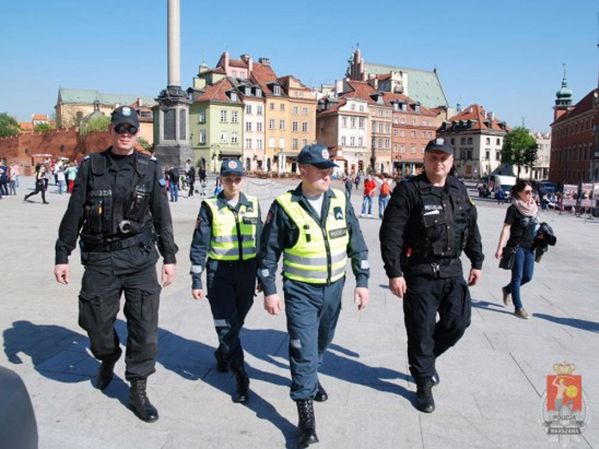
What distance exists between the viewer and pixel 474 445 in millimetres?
3600

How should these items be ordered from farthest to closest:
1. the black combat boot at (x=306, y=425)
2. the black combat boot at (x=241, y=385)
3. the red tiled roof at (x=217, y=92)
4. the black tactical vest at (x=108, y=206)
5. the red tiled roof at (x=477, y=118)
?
the red tiled roof at (x=477, y=118), the red tiled roof at (x=217, y=92), the black combat boot at (x=241, y=385), the black tactical vest at (x=108, y=206), the black combat boot at (x=306, y=425)

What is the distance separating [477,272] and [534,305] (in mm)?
3628

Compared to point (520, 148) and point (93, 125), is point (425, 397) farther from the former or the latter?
point (520, 148)

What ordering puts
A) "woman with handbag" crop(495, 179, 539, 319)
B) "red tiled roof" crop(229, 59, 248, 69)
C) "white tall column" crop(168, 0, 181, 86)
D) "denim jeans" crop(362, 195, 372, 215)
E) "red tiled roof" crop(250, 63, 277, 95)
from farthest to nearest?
"red tiled roof" crop(229, 59, 248, 69) < "red tiled roof" crop(250, 63, 277, 95) < "white tall column" crop(168, 0, 181, 86) < "denim jeans" crop(362, 195, 372, 215) < "woman with handbag" crop(495, 179, 539, 319)

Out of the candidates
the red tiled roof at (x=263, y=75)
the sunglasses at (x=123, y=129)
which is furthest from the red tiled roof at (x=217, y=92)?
the sunglasses at (x=123, y=129)

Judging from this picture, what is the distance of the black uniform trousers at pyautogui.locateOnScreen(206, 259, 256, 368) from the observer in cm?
439

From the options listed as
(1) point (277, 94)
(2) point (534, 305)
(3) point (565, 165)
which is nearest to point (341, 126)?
(1) point (277, 94)

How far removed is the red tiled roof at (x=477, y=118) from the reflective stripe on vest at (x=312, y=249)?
3930 inches

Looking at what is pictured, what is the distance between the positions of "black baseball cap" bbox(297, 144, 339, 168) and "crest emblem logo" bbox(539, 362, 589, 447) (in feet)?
8.13

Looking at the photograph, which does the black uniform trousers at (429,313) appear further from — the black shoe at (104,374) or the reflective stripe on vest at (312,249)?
the black shoe at (104,374)

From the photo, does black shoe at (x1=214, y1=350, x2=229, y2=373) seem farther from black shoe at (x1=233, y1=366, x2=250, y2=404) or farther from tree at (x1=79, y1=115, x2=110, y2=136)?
tree at (x1=79, y1=115, x2=110, y2=136)

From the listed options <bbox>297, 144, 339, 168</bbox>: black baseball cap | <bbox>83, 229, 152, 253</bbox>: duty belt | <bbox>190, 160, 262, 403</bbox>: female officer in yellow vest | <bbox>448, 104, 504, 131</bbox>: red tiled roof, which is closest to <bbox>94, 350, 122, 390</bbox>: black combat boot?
<bbox>190, 160, 262, 403</bbox>: female officer in yellow vest

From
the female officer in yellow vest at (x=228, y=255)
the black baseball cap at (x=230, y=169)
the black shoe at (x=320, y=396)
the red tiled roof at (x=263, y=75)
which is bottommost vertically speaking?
the black shoe at (x=320, y=396)

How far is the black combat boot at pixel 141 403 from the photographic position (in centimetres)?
389
